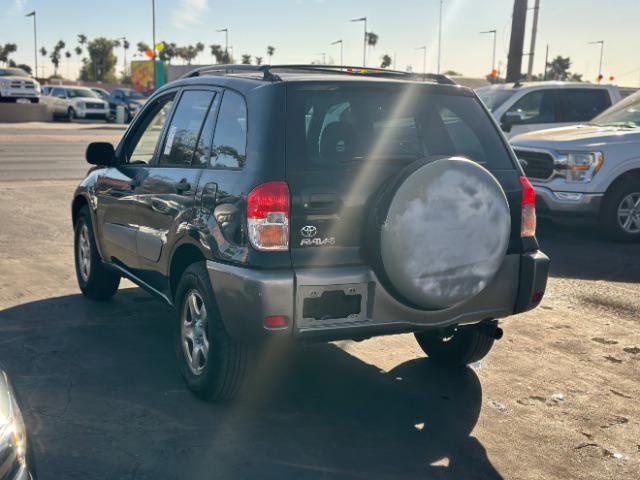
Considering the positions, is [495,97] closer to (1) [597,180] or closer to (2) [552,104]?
(2) [552,104]

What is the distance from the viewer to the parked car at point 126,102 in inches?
1821

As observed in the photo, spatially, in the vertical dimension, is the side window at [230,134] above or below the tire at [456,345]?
above

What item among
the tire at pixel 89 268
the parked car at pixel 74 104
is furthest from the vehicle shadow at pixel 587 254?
the parked car at pixel 74 104

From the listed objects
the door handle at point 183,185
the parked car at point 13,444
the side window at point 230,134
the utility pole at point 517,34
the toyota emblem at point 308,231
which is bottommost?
the parked car at point 13,444

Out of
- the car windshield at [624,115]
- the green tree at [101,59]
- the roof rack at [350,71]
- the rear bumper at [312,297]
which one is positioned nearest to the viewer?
the rear bumper at [312,297]

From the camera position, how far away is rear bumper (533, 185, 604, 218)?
9.89 m

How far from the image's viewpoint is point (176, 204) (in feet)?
15.9

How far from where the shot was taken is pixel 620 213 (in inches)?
388

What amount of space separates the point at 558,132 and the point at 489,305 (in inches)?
274

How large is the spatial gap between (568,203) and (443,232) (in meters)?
6.39

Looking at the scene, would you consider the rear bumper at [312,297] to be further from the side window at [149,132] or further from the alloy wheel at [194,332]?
the side window at [149,132]

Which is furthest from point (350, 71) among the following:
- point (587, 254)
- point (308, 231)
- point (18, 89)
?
point (18, 89)

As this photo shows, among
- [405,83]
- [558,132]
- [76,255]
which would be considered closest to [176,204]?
[405,83]

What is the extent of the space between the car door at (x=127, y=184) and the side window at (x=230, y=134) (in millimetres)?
964
